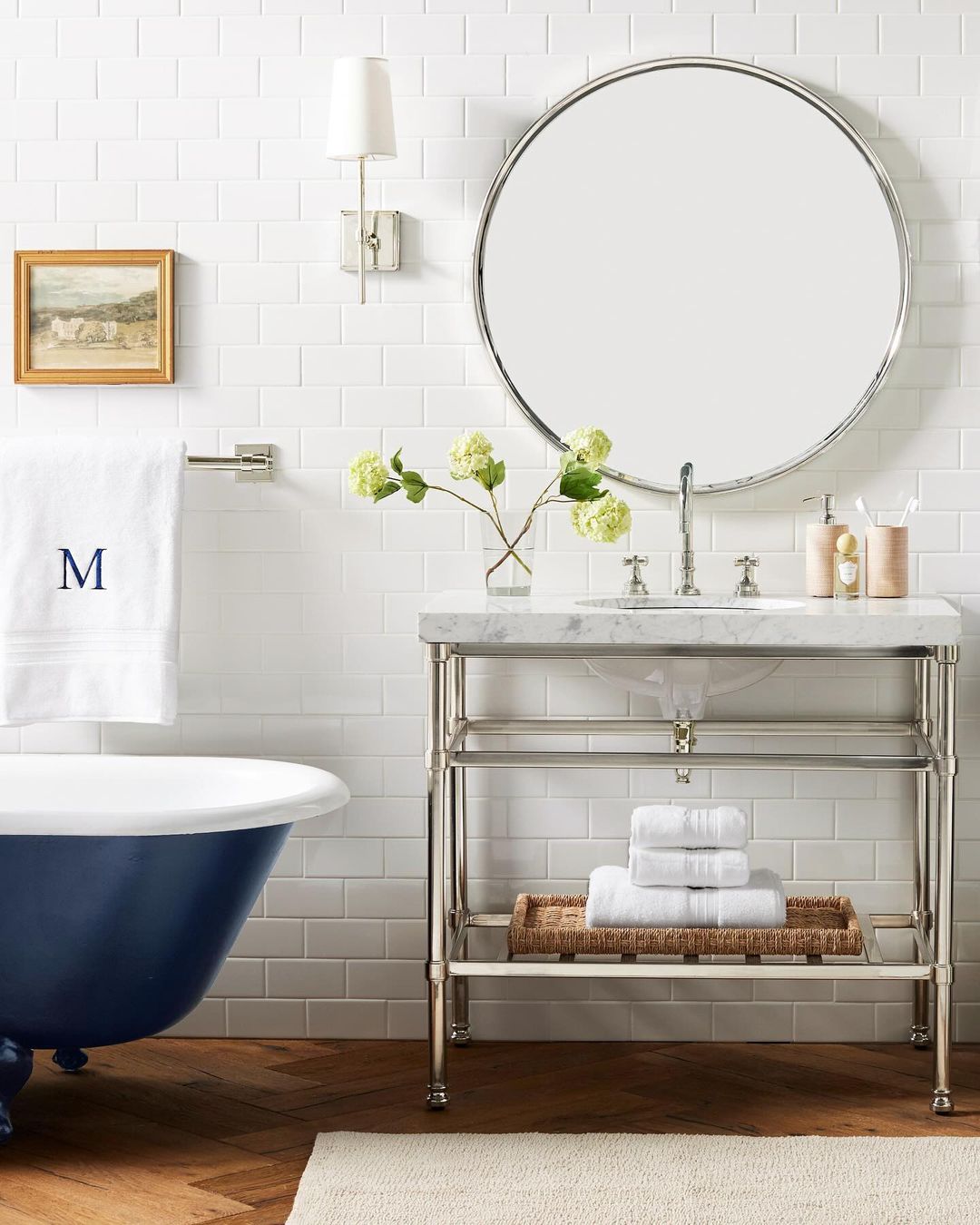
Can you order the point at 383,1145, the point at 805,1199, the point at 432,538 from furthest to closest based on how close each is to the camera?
the point at 432,538 → the point at 383,1145 → the point at 805,1199

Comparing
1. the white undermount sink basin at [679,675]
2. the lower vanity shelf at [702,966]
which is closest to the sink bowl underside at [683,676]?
the white undermount sink basin at [679,675]

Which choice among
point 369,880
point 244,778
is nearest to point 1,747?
point 244,778

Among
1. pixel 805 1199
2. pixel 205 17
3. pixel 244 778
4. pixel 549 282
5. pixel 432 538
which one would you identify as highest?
pixel 205 17

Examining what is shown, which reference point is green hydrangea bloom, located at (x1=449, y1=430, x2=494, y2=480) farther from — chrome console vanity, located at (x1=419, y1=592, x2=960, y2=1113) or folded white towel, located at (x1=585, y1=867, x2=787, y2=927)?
folded white towel, located at (x1=585, y1=867, x2=787, y2=927)

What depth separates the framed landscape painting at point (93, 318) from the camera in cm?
286

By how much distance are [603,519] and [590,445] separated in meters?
0.15

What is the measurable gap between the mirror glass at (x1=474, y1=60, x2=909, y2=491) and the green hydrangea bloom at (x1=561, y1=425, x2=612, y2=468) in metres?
0.22

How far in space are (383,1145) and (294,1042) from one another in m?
0.60

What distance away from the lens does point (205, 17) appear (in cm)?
285

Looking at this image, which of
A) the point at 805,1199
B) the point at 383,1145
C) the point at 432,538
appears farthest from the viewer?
the point at 432,538

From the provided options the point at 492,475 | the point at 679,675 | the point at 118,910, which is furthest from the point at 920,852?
the point at 118,910

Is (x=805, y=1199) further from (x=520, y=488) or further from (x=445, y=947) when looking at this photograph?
(x=520, y=488)

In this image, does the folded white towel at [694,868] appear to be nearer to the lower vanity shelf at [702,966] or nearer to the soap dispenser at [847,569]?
the lower vanity shelf at [702,966]

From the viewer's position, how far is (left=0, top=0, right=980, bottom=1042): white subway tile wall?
111 inches
